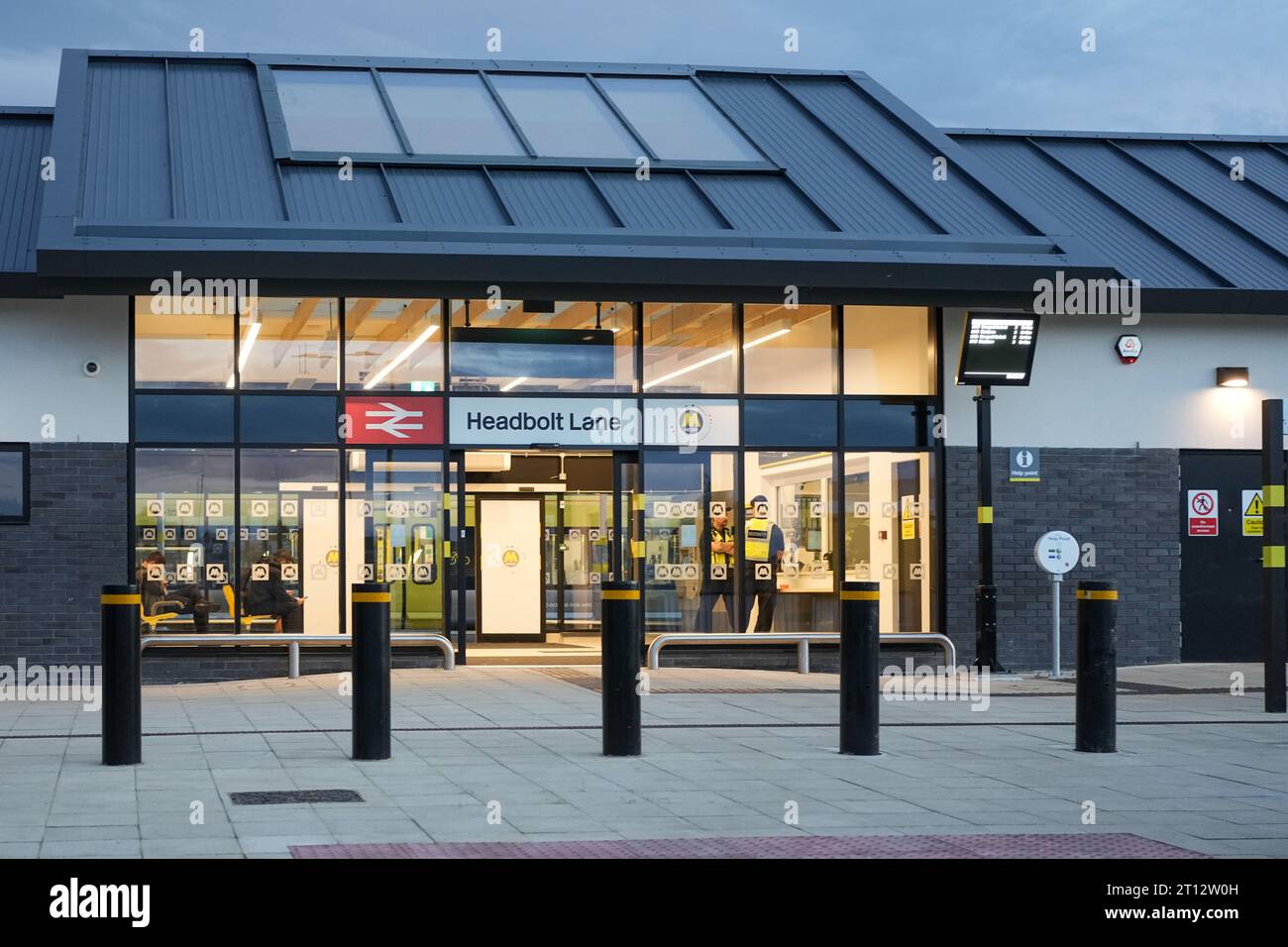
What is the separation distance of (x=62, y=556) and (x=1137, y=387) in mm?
11716

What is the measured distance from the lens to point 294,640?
16219 millimetres

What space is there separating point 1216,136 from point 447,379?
39.5ft

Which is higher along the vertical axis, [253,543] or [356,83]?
[356,83]

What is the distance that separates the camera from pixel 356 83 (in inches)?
779

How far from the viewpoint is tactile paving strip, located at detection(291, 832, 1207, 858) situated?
6.89 m

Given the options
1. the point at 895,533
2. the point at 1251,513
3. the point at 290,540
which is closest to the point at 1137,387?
the point at 1251,513

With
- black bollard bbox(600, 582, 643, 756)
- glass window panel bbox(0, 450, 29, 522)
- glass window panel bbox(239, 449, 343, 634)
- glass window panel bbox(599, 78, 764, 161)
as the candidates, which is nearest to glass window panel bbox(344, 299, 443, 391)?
glass window panel bbox(239, 449, 343, 634)

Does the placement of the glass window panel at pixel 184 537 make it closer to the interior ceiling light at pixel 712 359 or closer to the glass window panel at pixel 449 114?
the glass window panel at pixel 449 114

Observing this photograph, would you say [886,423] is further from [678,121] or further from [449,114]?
[449,114]

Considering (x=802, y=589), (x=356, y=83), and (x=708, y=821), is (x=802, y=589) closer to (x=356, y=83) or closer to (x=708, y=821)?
(x=356, y=83)

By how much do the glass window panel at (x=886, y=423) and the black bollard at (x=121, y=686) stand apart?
9880 mm

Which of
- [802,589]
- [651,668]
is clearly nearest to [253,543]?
[651,668]

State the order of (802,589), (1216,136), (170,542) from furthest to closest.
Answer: (1216,136)
(802,589)
(170,542)

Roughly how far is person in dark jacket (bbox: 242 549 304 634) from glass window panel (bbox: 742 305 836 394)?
209 inches
